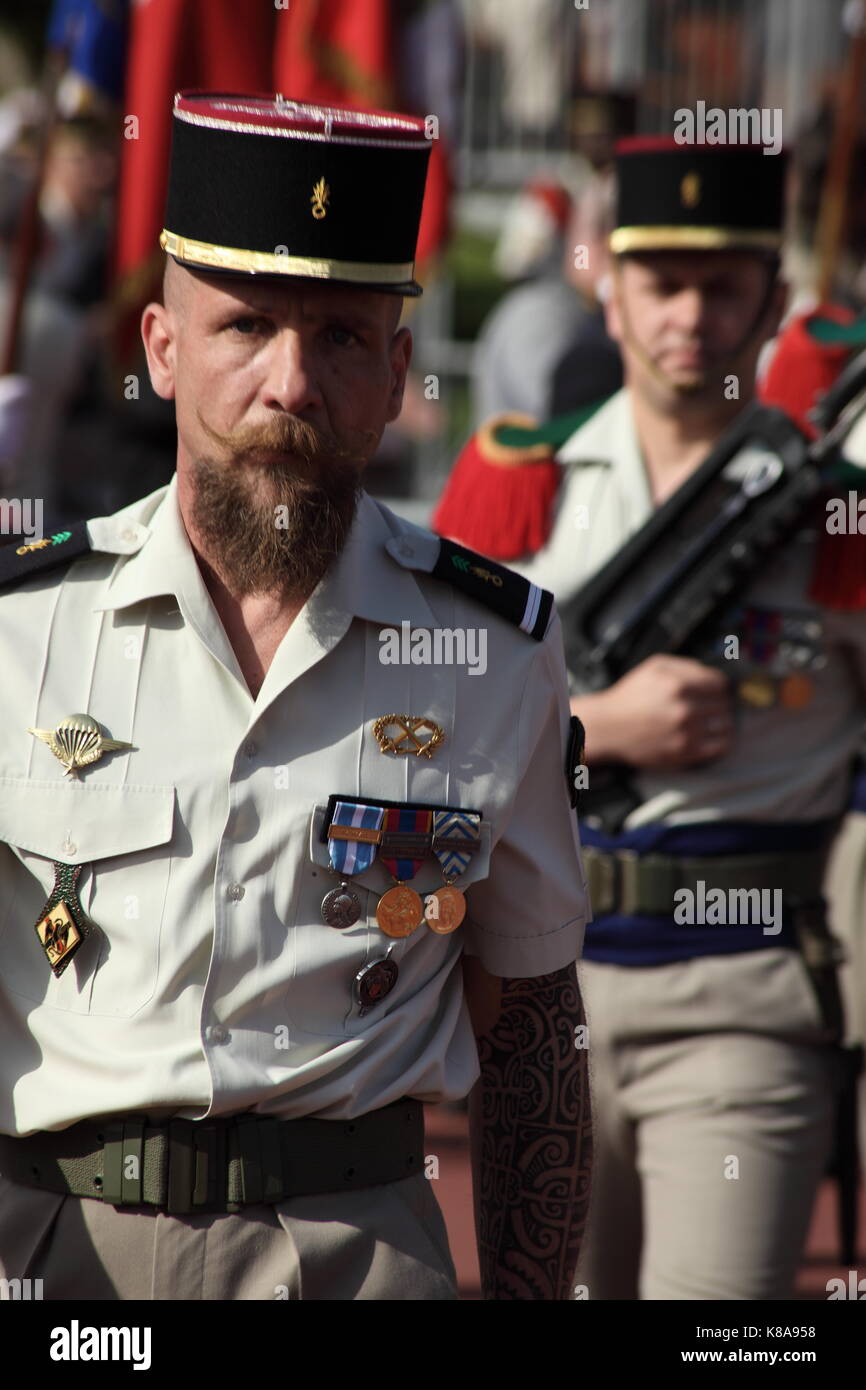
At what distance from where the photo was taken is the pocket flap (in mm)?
2445

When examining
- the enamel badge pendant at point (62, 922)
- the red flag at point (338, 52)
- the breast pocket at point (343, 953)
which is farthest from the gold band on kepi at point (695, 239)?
the red flag at point (338, 52)

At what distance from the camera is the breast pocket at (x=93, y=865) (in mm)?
2430

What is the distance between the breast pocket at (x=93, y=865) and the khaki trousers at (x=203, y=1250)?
0.87 feet

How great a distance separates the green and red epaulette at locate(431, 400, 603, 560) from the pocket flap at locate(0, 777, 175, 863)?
5.77 feet

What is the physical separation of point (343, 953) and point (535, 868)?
13.7 inches

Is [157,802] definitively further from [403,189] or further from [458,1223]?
[458,1223]

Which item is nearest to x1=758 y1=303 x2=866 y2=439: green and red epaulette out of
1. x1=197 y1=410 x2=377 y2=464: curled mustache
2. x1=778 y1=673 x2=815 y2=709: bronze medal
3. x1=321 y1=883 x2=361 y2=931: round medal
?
x1=778 y1=673 x2=815 y2=709: bronze medal

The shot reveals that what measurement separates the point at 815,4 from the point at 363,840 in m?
12.1

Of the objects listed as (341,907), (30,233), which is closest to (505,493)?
(341,907)

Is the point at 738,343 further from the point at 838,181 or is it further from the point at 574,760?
the point at 838,181

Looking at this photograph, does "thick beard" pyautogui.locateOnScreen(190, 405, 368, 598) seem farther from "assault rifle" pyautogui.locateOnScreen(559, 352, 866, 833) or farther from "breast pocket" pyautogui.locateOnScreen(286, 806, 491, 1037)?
"assault rifle" pyautogui.locateOnScreen(559, 352, 866, 833)

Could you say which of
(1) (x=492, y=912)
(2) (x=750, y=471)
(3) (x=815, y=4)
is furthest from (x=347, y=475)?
(3) (x=815, y=4)

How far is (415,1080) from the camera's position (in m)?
2.52

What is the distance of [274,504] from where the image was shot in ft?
8.24
